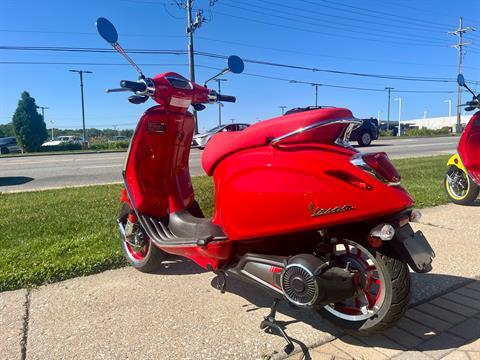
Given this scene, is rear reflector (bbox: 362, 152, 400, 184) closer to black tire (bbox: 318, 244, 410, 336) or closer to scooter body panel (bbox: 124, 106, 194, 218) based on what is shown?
black tire (bbox: 318, 244, 410, 336)

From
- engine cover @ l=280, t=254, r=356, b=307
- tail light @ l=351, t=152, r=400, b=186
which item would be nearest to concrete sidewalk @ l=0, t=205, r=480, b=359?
engine cover @ l=280, t=254, r=356, b=307

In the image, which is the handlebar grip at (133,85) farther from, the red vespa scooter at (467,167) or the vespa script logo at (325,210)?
the red vespa scooter at (467,167)

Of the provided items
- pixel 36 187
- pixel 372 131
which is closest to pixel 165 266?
pixel 36 187

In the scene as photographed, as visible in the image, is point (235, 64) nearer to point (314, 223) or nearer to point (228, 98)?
point (228, 98)

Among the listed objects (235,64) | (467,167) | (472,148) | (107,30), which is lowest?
(467,167)

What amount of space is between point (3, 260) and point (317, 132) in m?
3.01

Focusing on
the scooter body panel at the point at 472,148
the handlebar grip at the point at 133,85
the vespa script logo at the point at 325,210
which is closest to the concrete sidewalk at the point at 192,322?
the vespa script logo at the point at 325,210

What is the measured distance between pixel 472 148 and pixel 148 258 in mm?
4643

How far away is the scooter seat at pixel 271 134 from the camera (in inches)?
92.4

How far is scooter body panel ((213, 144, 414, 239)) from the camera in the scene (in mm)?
2209

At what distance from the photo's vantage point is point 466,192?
611 cm

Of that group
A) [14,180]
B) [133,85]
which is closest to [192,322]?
[133,85]

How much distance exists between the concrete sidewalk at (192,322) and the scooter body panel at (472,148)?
2.55m

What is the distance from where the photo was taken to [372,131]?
67.9 feet
